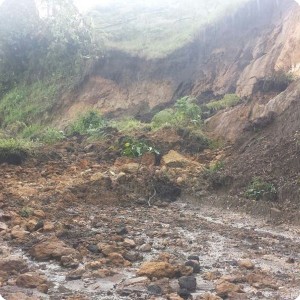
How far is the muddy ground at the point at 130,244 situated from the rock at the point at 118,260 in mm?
14

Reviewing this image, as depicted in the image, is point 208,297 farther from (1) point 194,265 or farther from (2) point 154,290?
(1) point 194,265

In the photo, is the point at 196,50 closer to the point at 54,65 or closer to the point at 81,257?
the point at 54,65

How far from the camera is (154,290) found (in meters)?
3.61

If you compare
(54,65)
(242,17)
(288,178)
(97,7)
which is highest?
(97,7)

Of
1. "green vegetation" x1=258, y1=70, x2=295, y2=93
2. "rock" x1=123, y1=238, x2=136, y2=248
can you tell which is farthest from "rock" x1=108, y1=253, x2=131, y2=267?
"green vegetation" x1=258, y1=70, x2=295, y2=93

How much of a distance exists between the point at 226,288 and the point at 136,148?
24.2 feet

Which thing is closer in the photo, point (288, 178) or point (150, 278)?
point (150, 278)

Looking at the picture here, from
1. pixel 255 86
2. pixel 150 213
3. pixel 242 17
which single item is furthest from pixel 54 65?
pixel 150 213

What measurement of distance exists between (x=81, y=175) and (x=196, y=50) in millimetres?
10416

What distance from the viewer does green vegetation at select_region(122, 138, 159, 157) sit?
35.3 ft

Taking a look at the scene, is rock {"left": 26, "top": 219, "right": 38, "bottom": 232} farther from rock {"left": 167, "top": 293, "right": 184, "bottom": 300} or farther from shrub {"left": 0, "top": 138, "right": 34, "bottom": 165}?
shrub {"left": 0, "top": 138, "right": 34, "bottom": 165}

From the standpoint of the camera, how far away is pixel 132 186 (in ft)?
28.1

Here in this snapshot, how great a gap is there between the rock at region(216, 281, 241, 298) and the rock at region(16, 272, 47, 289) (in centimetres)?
131

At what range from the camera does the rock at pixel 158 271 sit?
12.9 ft
